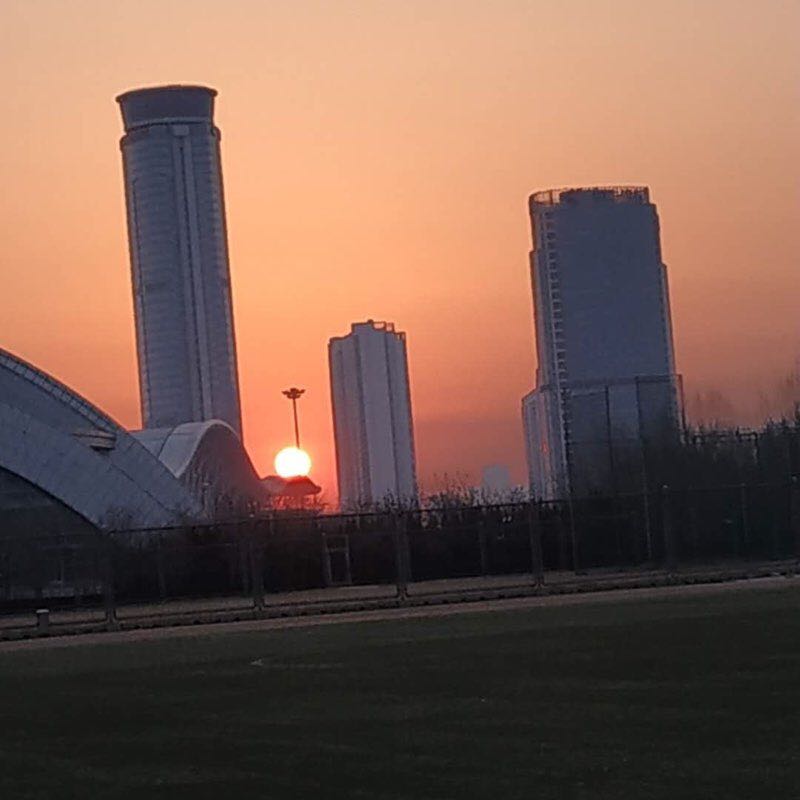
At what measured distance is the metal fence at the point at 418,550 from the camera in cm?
4728

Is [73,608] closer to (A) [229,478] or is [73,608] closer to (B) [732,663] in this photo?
(B) [732,663]

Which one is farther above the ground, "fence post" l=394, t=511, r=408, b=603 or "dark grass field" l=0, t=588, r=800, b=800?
"fence post" l=394, t=511, r=408, b=603

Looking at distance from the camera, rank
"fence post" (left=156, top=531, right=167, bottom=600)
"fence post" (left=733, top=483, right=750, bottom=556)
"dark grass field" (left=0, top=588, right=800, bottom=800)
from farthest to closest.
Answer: "fence post" (left=733, top=483, right=750, bottom=556)
"fence post" (left=156, top=531, right=167, bottom=600)
"dark grass field" (left=0, top=588, right=800, bottom=800)

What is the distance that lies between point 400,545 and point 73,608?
427 inches

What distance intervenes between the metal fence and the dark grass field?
1888 cm

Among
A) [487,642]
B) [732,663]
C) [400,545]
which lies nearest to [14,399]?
[400,545]

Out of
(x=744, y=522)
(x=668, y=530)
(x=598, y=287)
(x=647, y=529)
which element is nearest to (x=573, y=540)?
(x=647, y=529)

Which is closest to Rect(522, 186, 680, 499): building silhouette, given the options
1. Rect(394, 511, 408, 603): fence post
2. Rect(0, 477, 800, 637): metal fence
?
Rect(0, 477, 800, 637): metal fence

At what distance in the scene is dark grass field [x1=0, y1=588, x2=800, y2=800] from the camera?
41.8ft

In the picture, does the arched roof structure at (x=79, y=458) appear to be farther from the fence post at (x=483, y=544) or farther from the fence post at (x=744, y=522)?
the fence post at (x=744, y=522)

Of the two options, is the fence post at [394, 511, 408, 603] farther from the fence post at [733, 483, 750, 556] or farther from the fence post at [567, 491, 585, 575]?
the fence post at [733, 483, 750, 556]

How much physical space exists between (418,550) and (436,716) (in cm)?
3282

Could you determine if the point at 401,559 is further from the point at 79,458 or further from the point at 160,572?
the point at 79,458

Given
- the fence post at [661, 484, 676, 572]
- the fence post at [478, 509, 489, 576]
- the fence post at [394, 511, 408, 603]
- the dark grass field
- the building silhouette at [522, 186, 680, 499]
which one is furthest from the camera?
the building silhouette at [522, 186, 680, 499]
